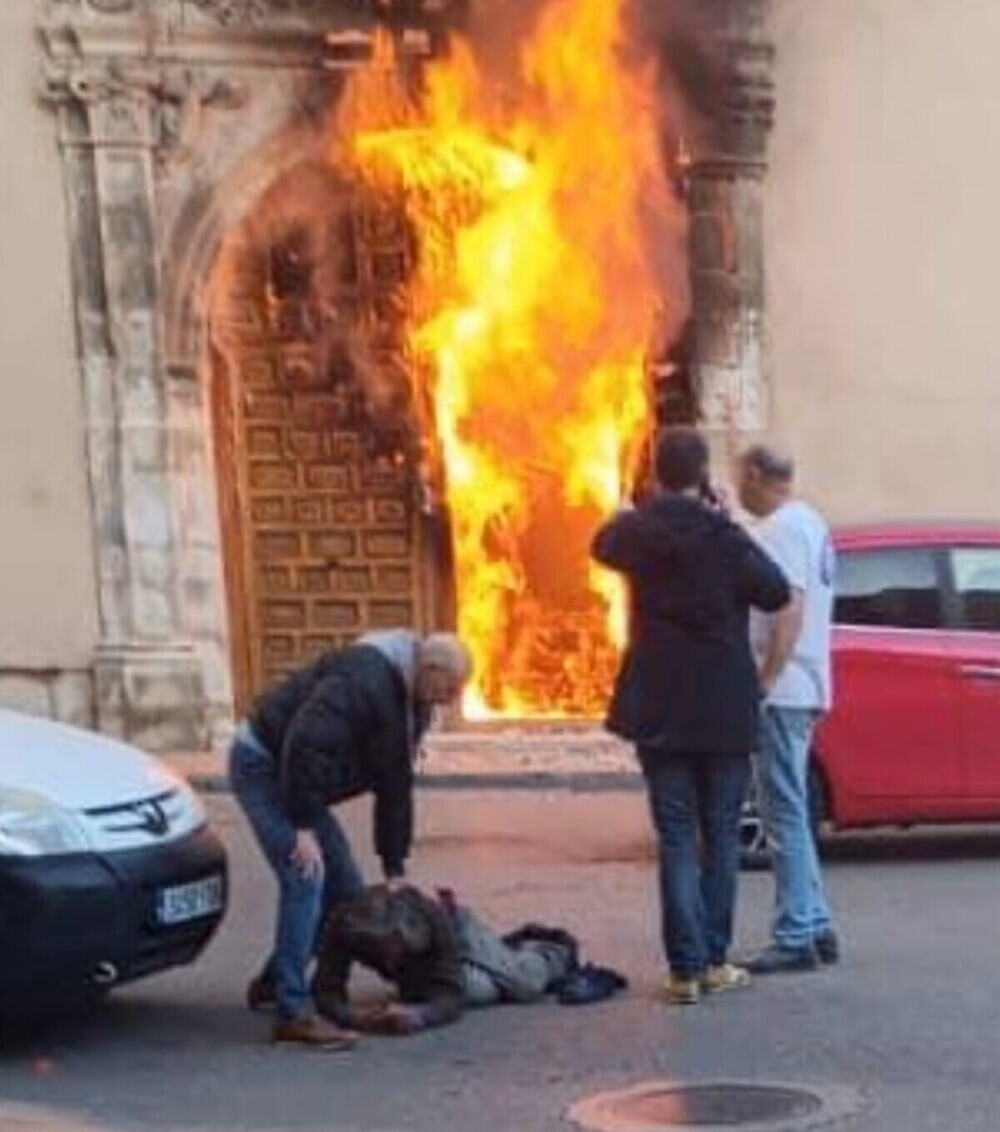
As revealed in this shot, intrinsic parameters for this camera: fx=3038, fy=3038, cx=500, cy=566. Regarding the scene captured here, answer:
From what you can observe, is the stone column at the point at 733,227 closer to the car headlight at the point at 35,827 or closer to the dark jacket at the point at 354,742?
the dark jacket at the point at 354,742

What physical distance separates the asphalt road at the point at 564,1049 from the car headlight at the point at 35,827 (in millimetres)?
648

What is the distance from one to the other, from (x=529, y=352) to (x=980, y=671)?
22.0 feet

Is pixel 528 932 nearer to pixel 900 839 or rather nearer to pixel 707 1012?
pixel 707 1012

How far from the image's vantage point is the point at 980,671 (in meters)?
12.7

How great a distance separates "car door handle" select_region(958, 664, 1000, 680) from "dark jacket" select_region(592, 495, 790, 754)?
3641 millimetres

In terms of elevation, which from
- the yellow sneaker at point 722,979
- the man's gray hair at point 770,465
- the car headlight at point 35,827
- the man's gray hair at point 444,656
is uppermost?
the man's gray hair at point 770,465

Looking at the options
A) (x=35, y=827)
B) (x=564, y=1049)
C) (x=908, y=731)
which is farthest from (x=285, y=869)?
(x=908, y=731)

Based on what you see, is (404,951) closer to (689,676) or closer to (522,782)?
(689,676)

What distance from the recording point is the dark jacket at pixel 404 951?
897 cm

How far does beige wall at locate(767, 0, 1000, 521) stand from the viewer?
1836cm

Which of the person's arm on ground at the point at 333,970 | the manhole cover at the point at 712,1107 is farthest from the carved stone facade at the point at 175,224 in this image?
the manhole cover at the point at 712,1107

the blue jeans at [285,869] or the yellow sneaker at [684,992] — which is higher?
the blue jeans at [285,869]

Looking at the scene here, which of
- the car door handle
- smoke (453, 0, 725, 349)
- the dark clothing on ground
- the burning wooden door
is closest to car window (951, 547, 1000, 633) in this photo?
the car door handle

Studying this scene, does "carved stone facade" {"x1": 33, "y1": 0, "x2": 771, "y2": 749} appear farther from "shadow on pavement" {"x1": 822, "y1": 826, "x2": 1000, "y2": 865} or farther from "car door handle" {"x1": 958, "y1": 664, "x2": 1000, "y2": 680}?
"car door handle" {"x1": 958, "y1": 664, "x2": 1000, "y2": 680}
